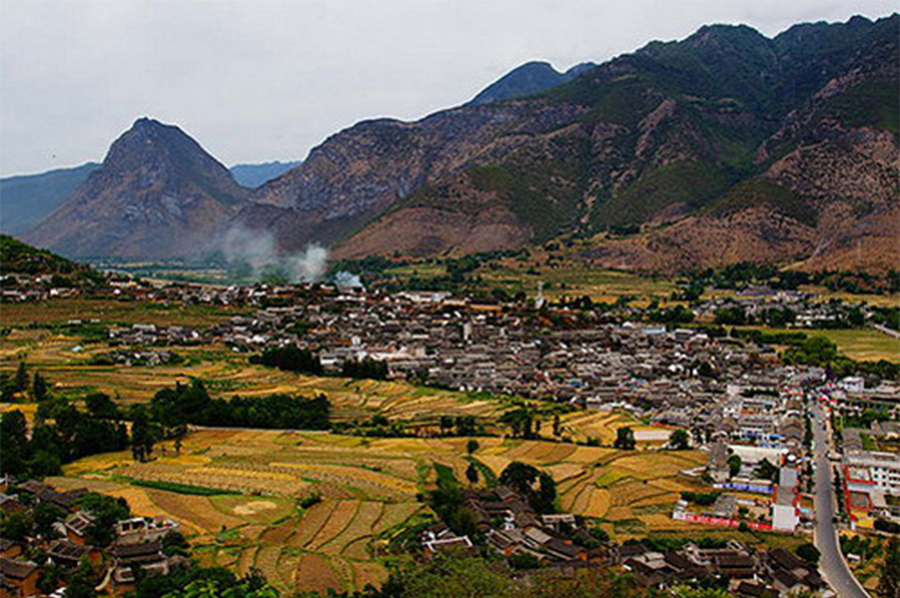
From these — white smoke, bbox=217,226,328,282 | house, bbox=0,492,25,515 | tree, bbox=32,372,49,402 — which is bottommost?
house, bbox=0,492,25,515

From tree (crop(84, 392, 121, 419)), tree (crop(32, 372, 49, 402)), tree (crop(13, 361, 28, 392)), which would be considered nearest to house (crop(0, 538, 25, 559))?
tree (crop(84, 392, 121, 419))

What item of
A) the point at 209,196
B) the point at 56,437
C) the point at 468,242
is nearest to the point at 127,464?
the point at 56,437

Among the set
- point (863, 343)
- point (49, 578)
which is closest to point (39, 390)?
point (49, 578)

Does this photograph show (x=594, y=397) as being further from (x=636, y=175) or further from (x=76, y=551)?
(x=636, y=175)

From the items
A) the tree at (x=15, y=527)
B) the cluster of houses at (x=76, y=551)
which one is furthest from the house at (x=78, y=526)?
the tree at (x=15, y=527)

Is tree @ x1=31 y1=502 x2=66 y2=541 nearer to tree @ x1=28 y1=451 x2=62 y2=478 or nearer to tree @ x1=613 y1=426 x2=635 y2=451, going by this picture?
tree @ x1=28 y1=451 x2=62 y2=478

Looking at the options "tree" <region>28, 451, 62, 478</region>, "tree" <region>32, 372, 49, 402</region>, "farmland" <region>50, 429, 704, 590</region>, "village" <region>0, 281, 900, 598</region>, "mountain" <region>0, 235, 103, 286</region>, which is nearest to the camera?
"farmland" <region>50, 429, 704, 590</region>

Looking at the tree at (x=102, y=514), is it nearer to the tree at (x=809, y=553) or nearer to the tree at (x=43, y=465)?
the tree at (x=43, y=465)
